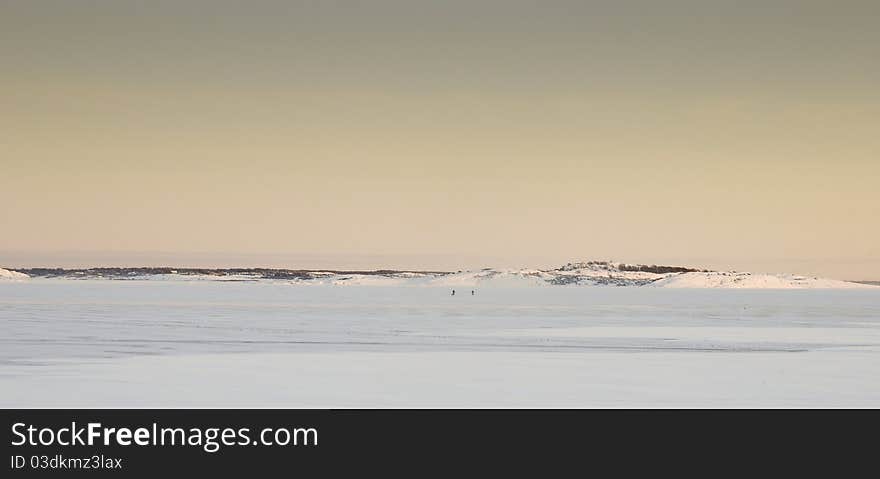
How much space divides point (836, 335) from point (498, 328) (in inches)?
358

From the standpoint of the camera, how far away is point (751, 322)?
40625 millimetres
